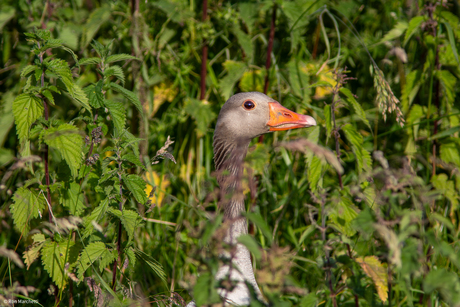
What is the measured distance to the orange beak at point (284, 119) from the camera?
119 inches

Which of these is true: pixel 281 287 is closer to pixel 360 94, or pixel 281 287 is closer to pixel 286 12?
pixel 286 12

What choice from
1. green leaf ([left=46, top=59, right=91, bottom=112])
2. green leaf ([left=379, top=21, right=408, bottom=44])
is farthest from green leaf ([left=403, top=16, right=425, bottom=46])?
green leaf ([left=46, top=59, right=91, bottom=112])

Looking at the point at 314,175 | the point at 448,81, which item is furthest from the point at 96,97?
the point at 448,81

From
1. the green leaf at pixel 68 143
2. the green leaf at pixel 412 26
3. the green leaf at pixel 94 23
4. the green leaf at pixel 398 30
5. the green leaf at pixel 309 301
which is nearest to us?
the green leaf at pixel 309 301

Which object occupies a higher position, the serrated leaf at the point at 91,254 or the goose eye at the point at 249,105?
the goose eye at the point at 249,105

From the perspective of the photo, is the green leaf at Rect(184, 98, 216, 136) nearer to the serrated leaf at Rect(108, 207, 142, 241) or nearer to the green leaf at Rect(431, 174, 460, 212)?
the serrated leaf at Rect(108, 207, 142, 241)

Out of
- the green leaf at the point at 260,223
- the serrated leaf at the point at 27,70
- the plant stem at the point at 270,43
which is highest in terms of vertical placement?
the plant stem at the point at 270,43

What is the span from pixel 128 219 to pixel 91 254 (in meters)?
0.30

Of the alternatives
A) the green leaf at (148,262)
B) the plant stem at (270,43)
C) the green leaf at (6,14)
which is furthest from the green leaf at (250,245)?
the green leaf at (6,14)

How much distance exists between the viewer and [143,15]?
392cm

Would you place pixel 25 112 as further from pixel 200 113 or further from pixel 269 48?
pixel 269 48

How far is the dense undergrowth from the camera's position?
8.13ft

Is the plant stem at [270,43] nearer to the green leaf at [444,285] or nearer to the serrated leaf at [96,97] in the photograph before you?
the serrated leaf at [96,97]

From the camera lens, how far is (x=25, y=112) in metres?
2.42
